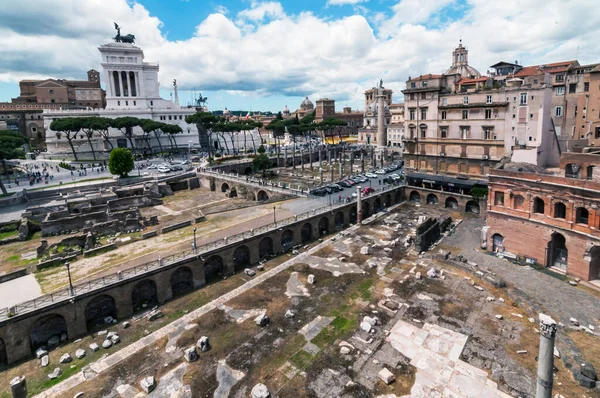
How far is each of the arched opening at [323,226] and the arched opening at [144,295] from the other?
21.6 m

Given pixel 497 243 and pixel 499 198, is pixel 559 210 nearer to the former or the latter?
pixel 499 198

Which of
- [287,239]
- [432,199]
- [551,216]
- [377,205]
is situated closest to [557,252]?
[551,216]

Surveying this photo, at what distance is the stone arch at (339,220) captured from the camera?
45844mm

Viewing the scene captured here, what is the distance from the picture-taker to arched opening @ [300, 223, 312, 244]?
41.5m

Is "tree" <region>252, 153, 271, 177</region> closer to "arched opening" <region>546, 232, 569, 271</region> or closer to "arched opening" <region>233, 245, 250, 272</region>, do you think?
"arched opening" <region>233, 245, 250, 272</region>

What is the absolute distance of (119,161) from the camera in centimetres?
6288

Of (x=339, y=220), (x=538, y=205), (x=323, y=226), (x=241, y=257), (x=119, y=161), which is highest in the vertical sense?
(x=119, y=161)

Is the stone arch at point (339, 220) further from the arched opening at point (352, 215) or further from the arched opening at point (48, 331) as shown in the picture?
the arched opening at point (48, 331)

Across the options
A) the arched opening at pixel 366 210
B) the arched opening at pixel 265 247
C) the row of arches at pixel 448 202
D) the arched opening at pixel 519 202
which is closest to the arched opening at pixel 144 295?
the arched opening at pixel 265 247

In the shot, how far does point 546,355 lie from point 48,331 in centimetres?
3059

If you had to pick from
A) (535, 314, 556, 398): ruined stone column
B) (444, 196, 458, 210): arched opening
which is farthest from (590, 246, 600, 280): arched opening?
(444, 196, 458, 210): arched opening

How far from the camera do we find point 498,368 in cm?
1970

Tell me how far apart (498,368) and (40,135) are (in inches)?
5012

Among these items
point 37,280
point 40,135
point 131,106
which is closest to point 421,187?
point 37,280
